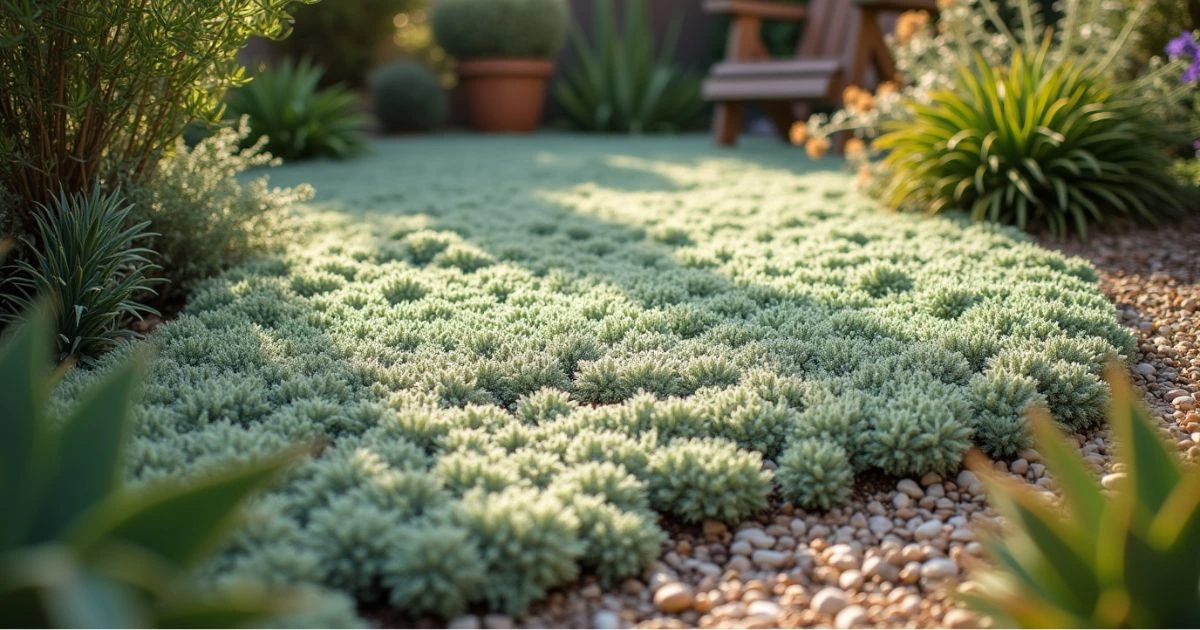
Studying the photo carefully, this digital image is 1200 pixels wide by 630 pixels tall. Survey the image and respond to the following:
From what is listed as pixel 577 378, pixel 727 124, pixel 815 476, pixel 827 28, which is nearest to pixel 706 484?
pixel 815 476

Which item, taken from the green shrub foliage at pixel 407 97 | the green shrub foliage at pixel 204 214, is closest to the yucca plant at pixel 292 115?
the green shrub foliage at pixel 407 97

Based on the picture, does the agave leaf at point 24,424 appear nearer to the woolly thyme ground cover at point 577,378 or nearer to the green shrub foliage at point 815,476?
the woolly thyme ground cover at point 577,378

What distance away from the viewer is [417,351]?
8.75ft

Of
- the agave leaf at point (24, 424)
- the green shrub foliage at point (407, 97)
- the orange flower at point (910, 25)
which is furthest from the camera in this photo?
the green shrub foliage at point (407, 97)

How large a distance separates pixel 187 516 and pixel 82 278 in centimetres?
185

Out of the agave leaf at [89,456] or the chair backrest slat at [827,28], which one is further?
the chair backrest slat at [827,28]

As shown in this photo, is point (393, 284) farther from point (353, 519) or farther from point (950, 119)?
point (950, 119)

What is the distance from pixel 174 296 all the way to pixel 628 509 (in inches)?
91.1

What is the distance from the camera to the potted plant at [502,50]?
945 centimetres

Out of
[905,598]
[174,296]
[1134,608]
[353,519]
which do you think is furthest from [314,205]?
[1134,608]

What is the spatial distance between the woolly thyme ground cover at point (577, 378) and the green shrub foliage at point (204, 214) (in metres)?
0.15

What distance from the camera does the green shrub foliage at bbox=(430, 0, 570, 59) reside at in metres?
9.44

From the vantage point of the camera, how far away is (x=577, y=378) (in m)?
2.49

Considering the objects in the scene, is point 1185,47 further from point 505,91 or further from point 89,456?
point 505,91
